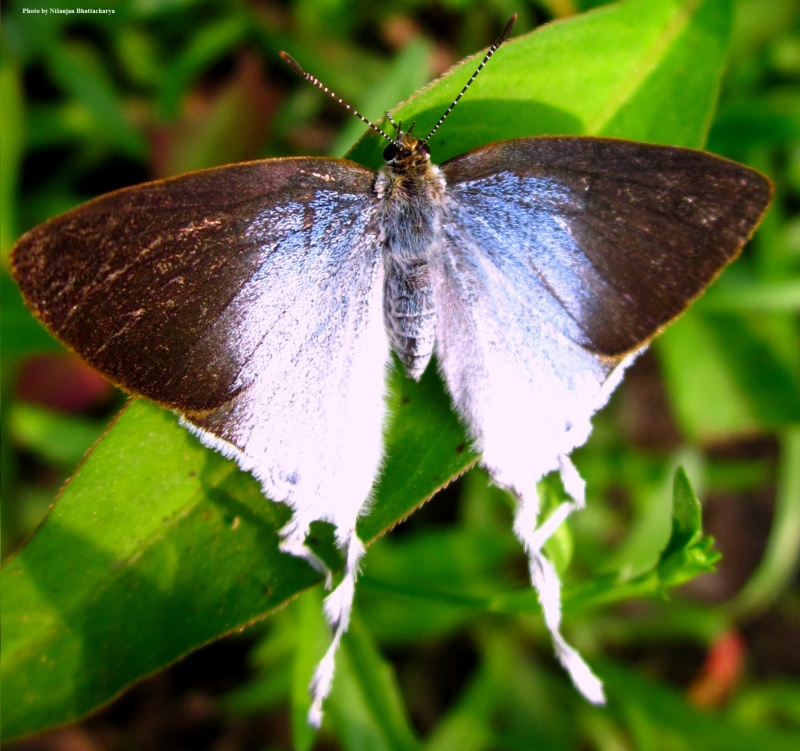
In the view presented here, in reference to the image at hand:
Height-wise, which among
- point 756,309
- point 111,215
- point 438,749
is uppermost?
point 111,215

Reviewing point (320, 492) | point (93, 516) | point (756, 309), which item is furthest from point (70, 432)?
point (756, 309)

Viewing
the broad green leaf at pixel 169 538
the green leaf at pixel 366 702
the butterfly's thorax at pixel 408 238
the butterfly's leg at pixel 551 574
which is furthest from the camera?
the green leaf at pixel 366 702

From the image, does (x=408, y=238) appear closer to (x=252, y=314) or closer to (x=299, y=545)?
(x=252, y=314)

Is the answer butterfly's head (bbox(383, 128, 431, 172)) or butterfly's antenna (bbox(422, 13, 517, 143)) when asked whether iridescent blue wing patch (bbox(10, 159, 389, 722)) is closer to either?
butterfly's head (bbox(383, 128, 431, 172))

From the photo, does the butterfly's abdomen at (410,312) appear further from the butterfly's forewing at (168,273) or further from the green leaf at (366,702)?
the green leaf at (366,702)

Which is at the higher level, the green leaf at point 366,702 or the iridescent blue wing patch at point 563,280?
the iridescent blue wing patch at point 563,280

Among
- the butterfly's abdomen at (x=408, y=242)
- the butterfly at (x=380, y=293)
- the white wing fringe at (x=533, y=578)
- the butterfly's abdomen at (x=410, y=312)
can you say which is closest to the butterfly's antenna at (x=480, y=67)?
the butterfly at (x=380, y=293)

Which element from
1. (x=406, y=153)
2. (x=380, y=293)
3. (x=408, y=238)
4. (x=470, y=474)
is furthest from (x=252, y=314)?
(x=470, y=474)

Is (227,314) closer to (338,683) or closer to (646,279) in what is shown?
(646,279)
